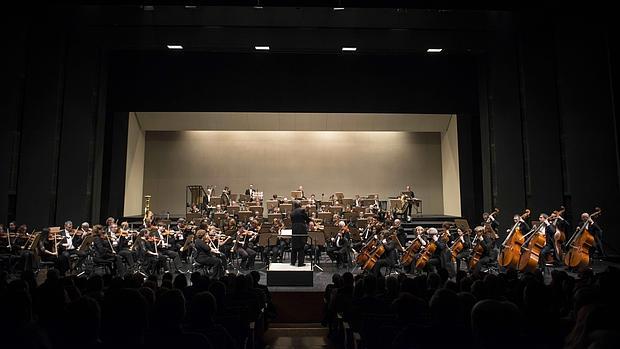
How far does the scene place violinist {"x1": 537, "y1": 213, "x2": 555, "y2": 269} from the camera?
33.2 feet

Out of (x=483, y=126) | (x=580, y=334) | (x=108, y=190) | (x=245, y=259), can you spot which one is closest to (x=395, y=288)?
(x=580, y=334)

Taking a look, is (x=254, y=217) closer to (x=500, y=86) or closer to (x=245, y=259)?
(x=245, y=259)

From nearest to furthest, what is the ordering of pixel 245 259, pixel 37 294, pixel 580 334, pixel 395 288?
pixel 580 334 < pixel 37 294 < pixel 395 288 < pixel 245 259

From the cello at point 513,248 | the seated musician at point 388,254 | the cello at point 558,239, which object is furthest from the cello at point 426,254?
the cello at point 558,239

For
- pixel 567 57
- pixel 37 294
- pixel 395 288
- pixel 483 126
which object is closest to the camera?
pixel 37 294

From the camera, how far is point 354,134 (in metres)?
21.3

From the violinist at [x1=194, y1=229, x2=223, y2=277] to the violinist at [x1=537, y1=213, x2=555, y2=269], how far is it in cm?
707

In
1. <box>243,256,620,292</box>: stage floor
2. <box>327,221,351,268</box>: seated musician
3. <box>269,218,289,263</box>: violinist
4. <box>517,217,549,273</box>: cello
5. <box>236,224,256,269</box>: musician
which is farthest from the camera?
<box>269,218,289,263</box>: violinist

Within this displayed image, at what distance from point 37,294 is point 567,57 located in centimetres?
1454

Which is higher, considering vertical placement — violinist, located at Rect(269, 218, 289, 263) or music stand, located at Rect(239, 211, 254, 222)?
music stand, located at Rect(239, 211, 254, 222)

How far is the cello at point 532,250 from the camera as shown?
9.80 meters

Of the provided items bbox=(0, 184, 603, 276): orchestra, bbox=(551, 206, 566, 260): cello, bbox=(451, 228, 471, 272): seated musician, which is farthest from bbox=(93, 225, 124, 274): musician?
bbox=(551, 206, 566, 260): cello

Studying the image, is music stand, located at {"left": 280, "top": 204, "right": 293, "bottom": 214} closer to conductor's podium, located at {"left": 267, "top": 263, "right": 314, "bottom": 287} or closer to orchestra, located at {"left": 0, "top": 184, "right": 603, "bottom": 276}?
orchestra, located at {"left": 0, "top": 184, "right": 603, "bottom": 276}

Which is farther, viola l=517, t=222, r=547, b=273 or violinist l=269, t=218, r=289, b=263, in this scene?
violinist l=269, t=218, r=289, b=263
